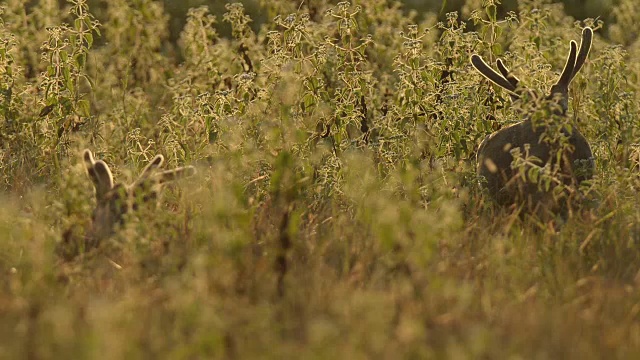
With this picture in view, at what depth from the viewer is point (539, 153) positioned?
5.33 metres

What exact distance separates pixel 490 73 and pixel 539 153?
64 cm

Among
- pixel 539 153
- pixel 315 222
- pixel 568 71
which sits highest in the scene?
pixel 568 71

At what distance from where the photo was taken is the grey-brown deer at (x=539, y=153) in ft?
16.6

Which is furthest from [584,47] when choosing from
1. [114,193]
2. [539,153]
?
[114,193]

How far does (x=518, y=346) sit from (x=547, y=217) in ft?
5.84

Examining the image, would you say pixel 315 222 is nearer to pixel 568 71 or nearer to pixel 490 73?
pixel 490 73

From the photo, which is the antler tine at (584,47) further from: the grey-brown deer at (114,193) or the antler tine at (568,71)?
the grey-brown deer at (114,193)

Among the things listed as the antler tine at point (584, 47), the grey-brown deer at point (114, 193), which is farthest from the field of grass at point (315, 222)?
the antler tine at point (584, 47)

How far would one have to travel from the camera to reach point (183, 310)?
364 centimetres

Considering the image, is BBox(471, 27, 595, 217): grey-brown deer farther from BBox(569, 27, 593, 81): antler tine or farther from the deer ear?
the deer ear

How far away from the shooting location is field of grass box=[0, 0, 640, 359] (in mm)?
3557

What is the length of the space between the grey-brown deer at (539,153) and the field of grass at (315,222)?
125 millimetres

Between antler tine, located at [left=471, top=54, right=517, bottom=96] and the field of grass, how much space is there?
38cm

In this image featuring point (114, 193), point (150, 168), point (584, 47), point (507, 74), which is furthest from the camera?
point (507, 74)
